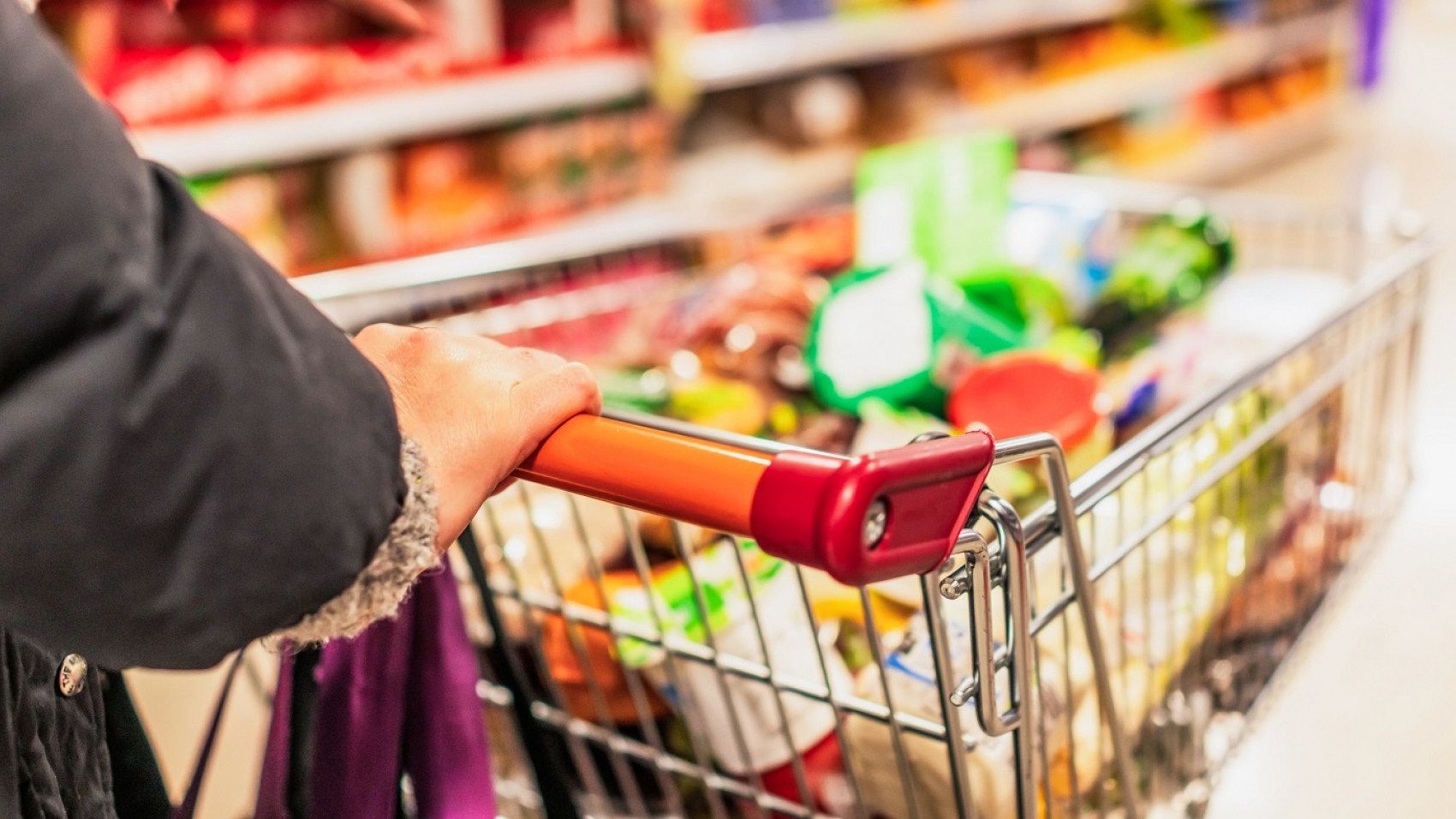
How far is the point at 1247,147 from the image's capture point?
443cm

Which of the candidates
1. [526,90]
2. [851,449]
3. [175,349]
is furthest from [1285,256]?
[175,349]

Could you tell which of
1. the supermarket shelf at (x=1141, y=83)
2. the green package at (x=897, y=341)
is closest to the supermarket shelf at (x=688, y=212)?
the supermarket shelf at (x=1141, y=83)

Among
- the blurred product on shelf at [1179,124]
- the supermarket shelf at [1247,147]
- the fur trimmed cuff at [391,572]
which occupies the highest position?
the fur trimmed cuff at [391,572]

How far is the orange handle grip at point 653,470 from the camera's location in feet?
1.59

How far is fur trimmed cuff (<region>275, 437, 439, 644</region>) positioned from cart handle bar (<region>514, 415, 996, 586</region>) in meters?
0.09

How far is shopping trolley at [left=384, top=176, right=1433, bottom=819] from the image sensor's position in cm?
50

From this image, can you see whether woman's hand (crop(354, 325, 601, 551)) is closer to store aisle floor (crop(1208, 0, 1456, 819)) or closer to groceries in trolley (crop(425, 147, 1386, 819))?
groceries in trolley (crop(425, 147, 1386, 819))

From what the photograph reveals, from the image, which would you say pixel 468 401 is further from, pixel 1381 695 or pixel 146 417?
pixel 1381 695

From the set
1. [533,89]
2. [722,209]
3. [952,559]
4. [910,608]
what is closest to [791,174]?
[722,209]

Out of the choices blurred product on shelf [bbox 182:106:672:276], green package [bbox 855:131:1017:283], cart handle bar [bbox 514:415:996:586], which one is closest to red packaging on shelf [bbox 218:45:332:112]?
blurred product on shelf [bbox 182:106:672:276]

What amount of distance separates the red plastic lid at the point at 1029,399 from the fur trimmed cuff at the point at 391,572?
25.7 inches

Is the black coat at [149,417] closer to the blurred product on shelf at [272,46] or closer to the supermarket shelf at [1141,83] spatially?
the blurred product on shelf at [272,46]

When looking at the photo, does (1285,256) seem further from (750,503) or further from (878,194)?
(750,503)

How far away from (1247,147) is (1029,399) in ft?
12.9
